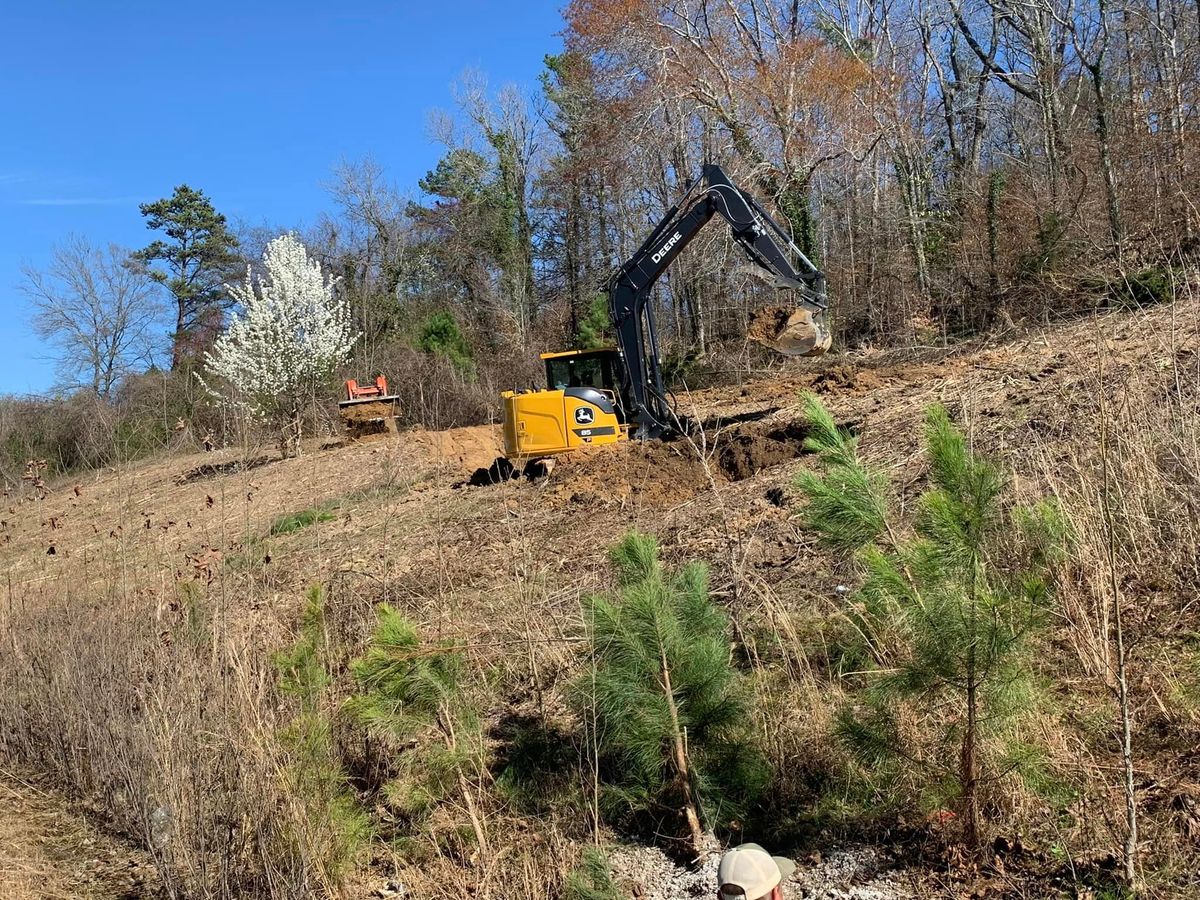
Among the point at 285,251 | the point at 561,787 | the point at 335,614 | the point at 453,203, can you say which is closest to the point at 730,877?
the point at 561,787

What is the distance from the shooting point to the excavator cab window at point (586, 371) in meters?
13.7

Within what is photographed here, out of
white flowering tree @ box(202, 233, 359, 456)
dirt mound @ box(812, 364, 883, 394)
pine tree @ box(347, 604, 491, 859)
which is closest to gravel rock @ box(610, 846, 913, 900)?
pine tree @ box(347, 604, 491, 859)

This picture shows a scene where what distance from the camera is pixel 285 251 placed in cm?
2502

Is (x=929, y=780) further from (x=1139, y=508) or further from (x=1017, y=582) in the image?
(x=1139, y=508)

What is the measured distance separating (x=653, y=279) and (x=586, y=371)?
166cm

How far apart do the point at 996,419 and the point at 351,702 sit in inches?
251

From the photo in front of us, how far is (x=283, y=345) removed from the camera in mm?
22797

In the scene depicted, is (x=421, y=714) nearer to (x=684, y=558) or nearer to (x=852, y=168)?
(x=684, y=558)

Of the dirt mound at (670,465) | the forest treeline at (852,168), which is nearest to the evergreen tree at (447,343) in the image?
the forest treeline at (852,168)

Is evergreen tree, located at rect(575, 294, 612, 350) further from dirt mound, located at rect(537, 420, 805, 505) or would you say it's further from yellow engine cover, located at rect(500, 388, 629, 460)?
dirt mound, located at rect(537, 420, 805, 505)

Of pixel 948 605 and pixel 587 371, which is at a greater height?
pixel 587 371

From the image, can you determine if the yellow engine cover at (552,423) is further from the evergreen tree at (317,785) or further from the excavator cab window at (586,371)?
the evergreen tree at (317,785)

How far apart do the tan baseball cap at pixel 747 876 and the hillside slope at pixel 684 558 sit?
110cm

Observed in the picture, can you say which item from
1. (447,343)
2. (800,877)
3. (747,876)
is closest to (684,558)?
(800,877)
